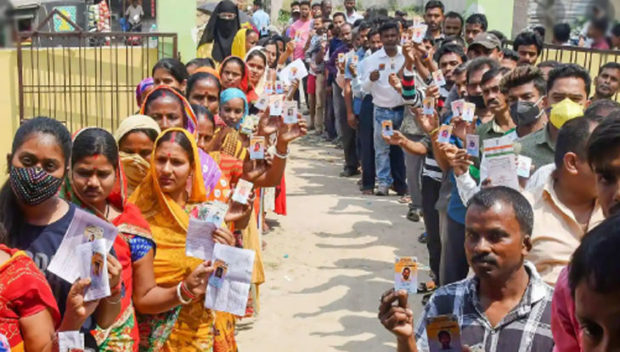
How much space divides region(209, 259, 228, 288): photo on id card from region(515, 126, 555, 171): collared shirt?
200 cm

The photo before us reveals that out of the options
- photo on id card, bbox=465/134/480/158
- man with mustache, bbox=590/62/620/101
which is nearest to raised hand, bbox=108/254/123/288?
photo on id card, bbox=465/134/480/158

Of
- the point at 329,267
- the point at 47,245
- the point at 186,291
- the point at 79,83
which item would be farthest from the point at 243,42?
the point at 47,245

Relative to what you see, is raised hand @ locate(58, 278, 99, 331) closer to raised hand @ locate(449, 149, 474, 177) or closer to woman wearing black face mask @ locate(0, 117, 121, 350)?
woman wearing black face mask @ locate(0, 117, 121, 350)

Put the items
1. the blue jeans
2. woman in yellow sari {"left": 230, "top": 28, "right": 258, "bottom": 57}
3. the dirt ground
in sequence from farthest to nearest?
woman in yellow sari {"left": 230, "top": 28, "right": 258, "bottom": 57} → the blue jeans → the dirt ground

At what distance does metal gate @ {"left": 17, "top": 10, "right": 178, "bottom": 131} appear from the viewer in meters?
11.4

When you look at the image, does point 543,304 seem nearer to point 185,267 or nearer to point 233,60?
point 185,267

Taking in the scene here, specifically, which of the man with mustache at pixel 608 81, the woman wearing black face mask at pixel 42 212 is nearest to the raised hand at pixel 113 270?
the woman wearing black face mask at pixel 42 212

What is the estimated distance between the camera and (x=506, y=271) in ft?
10.1

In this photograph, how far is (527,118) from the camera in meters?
5.28

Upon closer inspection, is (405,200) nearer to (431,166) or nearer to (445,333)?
(431,166)

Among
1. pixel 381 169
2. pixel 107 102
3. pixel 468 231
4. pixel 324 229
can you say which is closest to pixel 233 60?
pixel 324 229

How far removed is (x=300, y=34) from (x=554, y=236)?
43.5ft

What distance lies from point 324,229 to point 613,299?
844 centimetres

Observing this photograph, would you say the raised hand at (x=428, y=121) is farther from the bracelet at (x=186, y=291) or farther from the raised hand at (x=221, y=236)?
the bracelet at (x=186, y=291)
